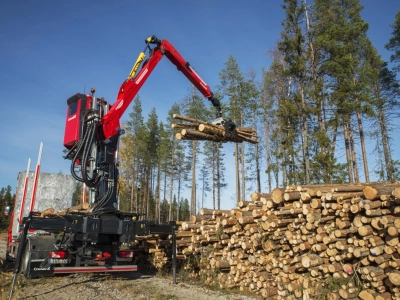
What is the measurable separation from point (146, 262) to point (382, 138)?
23.3m

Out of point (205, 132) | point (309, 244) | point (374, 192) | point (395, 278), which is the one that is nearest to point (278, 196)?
point (309, 244)

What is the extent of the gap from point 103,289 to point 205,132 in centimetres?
444

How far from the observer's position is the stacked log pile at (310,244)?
5.55 m

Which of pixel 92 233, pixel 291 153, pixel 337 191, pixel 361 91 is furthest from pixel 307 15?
pixel 92 233

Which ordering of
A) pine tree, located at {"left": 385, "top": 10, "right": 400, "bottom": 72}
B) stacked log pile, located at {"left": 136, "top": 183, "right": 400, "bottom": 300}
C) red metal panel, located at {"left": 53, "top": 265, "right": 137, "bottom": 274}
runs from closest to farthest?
stacked log pile, located at {"left": 136, "top": 183, "right": 400, "bottom": 300} → red metal panel, located at {"left": 53, "top": 265, "right": 137, "bottom": 274} → pine tree, located at {"left": 385, "top": 10, "right": 400, "bottom": 72}

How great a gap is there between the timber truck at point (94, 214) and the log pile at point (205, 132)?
22 centimetres

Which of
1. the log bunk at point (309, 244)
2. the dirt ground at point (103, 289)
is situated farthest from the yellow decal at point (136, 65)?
the dirt ground at point (103, 289)

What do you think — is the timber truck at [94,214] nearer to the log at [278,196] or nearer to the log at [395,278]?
the log at [278,196]

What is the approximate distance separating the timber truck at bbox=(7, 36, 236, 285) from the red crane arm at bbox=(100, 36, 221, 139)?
3 cm

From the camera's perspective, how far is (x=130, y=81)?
881 centimetres

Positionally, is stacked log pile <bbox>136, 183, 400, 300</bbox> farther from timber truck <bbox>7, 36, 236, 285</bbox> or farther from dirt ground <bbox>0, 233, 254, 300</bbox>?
timber truck <bbox>7, 36, 236, 285</bbox>

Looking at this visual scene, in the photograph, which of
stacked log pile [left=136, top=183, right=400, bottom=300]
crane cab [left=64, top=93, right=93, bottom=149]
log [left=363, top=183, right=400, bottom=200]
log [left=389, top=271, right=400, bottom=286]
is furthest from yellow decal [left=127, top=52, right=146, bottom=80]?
log [left=389, top=271, right=400, bottom=286]

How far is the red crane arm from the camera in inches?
330

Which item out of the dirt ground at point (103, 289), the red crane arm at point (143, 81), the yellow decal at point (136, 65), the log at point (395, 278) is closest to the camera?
the log at point (395, 278)
